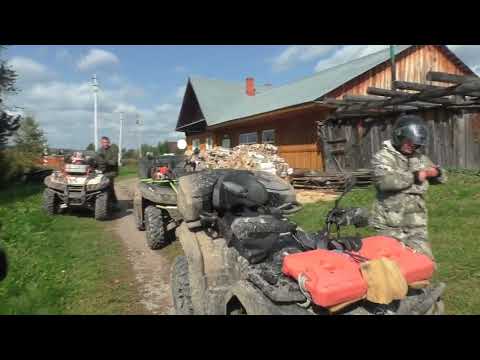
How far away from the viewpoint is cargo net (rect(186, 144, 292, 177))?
1202cm

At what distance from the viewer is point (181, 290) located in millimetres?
3480

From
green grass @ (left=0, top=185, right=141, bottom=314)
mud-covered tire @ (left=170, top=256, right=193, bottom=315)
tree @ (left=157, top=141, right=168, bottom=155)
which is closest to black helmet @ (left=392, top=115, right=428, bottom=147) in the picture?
mud-covered tire @ (left=170, top=256, right=193, bottom=315)

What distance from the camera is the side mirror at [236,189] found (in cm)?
308

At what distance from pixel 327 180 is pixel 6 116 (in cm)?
1773

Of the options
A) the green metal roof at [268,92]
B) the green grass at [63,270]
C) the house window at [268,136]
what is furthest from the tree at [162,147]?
the green grass at [63,270]

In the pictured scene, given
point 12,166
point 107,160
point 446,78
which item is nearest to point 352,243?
point 446,78

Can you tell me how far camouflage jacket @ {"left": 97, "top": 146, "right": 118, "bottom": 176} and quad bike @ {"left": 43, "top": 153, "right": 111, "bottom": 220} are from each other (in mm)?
375

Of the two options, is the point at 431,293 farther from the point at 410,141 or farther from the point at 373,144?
the point at 373,144

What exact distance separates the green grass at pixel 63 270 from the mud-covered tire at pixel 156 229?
52 cm

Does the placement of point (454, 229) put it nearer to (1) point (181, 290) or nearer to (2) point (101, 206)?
(1) point (181, 290)

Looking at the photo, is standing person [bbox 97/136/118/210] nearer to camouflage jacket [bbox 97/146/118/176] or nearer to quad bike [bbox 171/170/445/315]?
camouflage jacket [bbox 97/146/118/176]

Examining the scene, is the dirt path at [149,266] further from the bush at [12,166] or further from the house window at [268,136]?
the bush at [12,166]

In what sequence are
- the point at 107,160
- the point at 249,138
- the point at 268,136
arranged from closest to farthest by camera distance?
the point at 107,160
the point at 268,136
the point at 249,138
